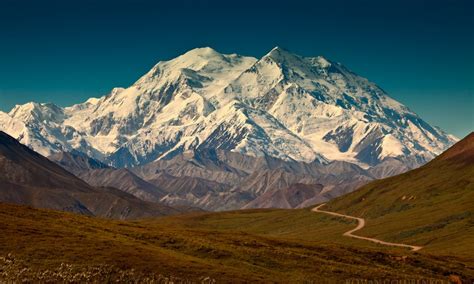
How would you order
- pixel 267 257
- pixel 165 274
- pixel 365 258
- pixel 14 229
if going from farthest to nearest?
pixel 365 258 < pixel 267 257 < pixel 14 229 < pixel 165 274

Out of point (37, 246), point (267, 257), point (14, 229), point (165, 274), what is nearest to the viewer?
point (165, 274)

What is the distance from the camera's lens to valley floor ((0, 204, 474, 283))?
88.6m

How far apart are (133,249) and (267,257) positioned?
23.4m

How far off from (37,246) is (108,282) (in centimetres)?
1969

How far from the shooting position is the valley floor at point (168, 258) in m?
88.6

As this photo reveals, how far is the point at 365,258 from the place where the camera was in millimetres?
133500

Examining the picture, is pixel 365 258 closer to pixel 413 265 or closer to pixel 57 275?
pixel 413 265

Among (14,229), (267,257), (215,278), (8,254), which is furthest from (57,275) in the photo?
(267,257)

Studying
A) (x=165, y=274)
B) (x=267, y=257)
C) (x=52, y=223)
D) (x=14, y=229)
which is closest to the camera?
(x=165, y=274)

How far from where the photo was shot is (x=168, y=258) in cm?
10025

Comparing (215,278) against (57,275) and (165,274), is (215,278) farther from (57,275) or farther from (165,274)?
(57,275)

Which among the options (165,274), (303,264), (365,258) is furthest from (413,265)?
(165,274)

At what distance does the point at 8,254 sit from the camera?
91312 millimetres

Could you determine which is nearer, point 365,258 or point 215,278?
point 215,278
